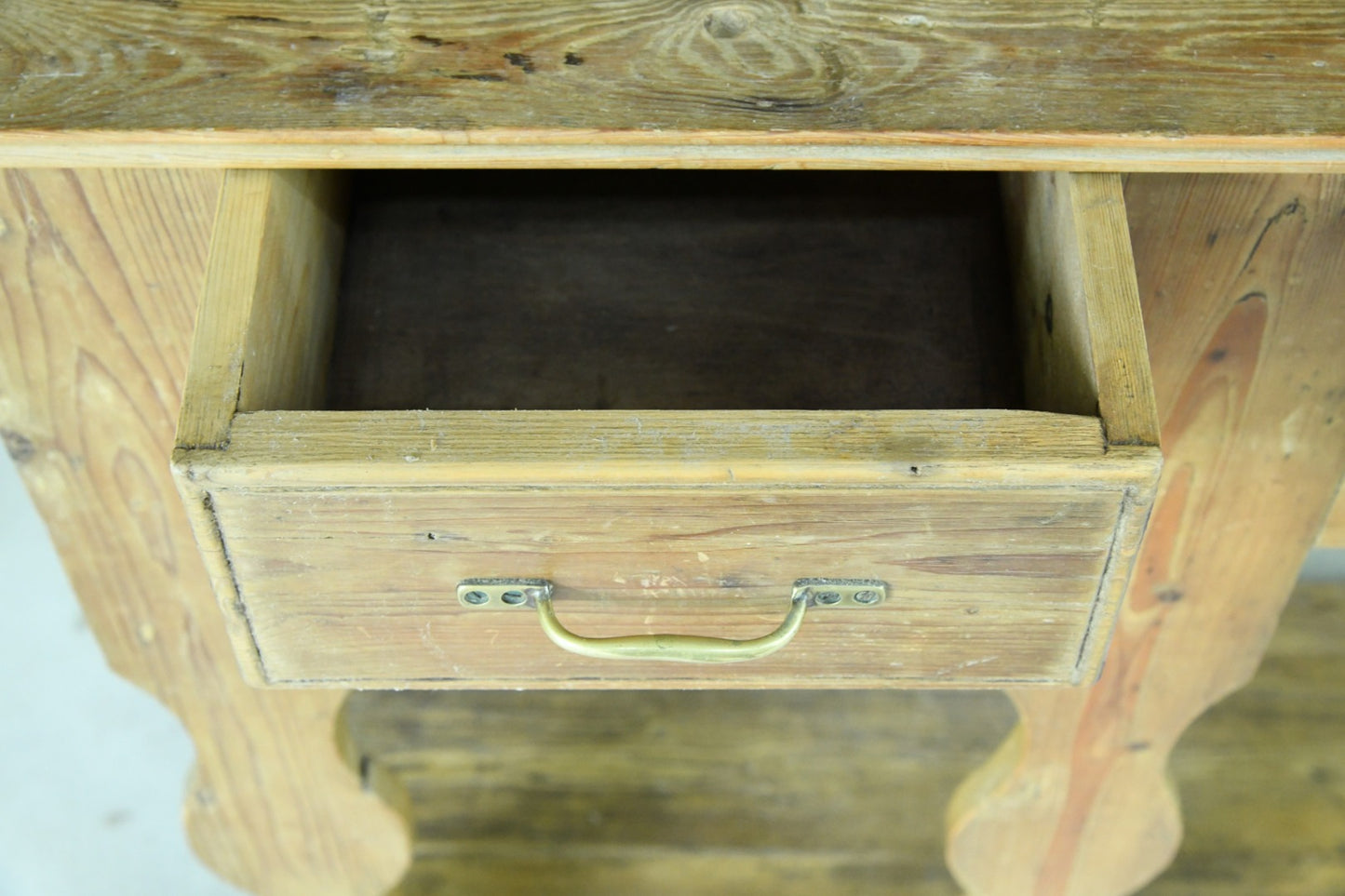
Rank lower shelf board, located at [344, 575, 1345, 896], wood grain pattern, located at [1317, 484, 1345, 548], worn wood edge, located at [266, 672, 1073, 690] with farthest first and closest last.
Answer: lower shelf board, located at [344, 575, 1345, 896] < wood grain pattern, located at [1317, 484, 1345, 548] < worn wood edge, located at [266, 672, 1073, 690]

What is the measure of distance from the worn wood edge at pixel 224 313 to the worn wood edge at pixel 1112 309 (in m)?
0.36

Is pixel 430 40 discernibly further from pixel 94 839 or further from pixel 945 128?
pixel 94 839

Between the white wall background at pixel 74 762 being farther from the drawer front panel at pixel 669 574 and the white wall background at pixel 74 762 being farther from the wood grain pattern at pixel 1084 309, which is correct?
the wood grain pattern at pixel 1084 309

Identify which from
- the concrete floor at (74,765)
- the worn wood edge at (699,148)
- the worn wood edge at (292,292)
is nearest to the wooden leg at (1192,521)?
the worn wood edge at (699,148)

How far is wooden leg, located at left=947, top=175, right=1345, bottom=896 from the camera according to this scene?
2.40 ft

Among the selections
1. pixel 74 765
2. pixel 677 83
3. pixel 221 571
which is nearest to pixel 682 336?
pixel 677 83

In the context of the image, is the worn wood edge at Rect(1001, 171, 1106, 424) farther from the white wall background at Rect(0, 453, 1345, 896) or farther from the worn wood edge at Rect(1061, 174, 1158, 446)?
the white wall background at Rect(0, 453, 1345, 896)

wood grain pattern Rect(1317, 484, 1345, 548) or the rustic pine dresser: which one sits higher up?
the rustic pine dresser

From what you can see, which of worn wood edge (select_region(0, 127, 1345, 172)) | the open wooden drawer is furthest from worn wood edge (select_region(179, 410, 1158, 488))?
worn wood edge (select_region(0, 127, 1345, 172))

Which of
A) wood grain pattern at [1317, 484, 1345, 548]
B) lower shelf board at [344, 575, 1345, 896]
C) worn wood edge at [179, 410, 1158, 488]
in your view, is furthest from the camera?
lower shelf board at [344, 575, 1345, 896]

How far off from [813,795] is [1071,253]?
683 mm

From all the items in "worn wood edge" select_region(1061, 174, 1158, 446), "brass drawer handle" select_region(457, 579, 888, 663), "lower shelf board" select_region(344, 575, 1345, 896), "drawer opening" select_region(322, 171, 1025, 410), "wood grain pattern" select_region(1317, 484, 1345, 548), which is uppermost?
"worn wood edge" select_region(1061, 174, 1158, 446)

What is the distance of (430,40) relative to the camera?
64cm

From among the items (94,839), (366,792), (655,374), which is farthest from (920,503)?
(94,839)
